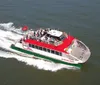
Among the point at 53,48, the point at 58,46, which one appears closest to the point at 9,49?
the point at 53,48

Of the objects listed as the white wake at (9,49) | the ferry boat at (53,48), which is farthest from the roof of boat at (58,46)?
the white wake at (9,49)

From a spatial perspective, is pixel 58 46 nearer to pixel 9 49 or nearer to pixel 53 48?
pixel 53 48

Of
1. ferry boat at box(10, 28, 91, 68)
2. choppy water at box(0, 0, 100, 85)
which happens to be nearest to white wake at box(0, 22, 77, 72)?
choppy water at box(0, 0, 100, 85)

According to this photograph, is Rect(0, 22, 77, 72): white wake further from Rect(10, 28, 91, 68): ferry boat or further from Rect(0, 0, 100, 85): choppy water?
Rect(10, 28, 91, 68): ferry boat

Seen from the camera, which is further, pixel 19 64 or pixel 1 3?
pixel 1 3

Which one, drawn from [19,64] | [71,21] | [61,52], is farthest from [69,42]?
[71,21]

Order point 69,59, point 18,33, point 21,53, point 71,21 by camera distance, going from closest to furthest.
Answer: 1. point 69,59
2. point 21,53
3. point 18,33
4. point 71,21

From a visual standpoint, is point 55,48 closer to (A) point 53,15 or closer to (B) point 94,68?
(B) point 94,68
